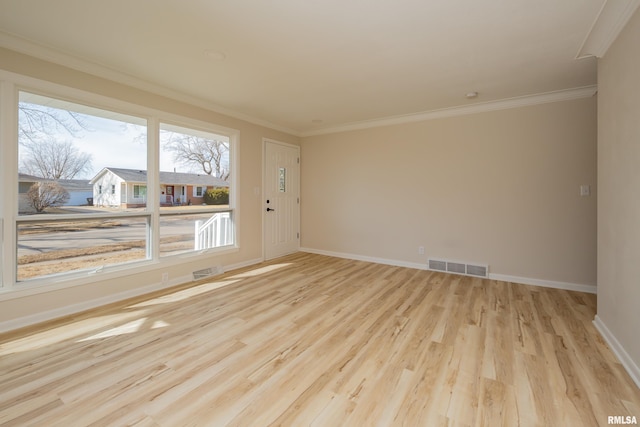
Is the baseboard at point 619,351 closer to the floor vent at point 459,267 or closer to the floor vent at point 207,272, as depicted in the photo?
the floor vent at point 459,267

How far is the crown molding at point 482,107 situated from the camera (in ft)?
11.5

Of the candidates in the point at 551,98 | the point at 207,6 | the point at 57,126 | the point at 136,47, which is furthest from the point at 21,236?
the point at 551,98

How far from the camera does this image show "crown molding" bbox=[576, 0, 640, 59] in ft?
6.33

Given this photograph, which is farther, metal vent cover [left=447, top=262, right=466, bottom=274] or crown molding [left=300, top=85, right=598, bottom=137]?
metal vent cover [left=447, top=262, right=466, bottom=274]

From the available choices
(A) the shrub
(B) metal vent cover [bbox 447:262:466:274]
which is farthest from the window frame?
(B) metal vent cover [bbox 447:262:466:274]

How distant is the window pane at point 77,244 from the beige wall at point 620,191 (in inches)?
184

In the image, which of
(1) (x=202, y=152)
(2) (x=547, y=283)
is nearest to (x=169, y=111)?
(1) (x=202, y=152)

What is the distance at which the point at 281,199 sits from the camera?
218 inches

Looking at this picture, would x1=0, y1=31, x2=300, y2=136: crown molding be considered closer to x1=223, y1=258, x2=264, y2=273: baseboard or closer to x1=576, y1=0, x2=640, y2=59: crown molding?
x1=223, y1=258, x2=264, y2=273: baseboard

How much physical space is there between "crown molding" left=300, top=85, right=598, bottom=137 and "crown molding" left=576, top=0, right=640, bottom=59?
3.84 ft

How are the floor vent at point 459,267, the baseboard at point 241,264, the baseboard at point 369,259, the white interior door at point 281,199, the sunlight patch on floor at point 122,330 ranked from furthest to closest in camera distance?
the white interior door at point 281,199 → the baseboard at point 369,259 → the baseboard at point 241,264 → the floor vent at point 459,267 → the sunlight patch on floor at point 122,330

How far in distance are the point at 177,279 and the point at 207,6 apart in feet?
10.5

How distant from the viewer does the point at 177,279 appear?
3771 millimetres

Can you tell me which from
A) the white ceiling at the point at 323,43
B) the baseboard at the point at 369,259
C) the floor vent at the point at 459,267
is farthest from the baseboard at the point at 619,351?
the white ceiling at the point at 323,43
